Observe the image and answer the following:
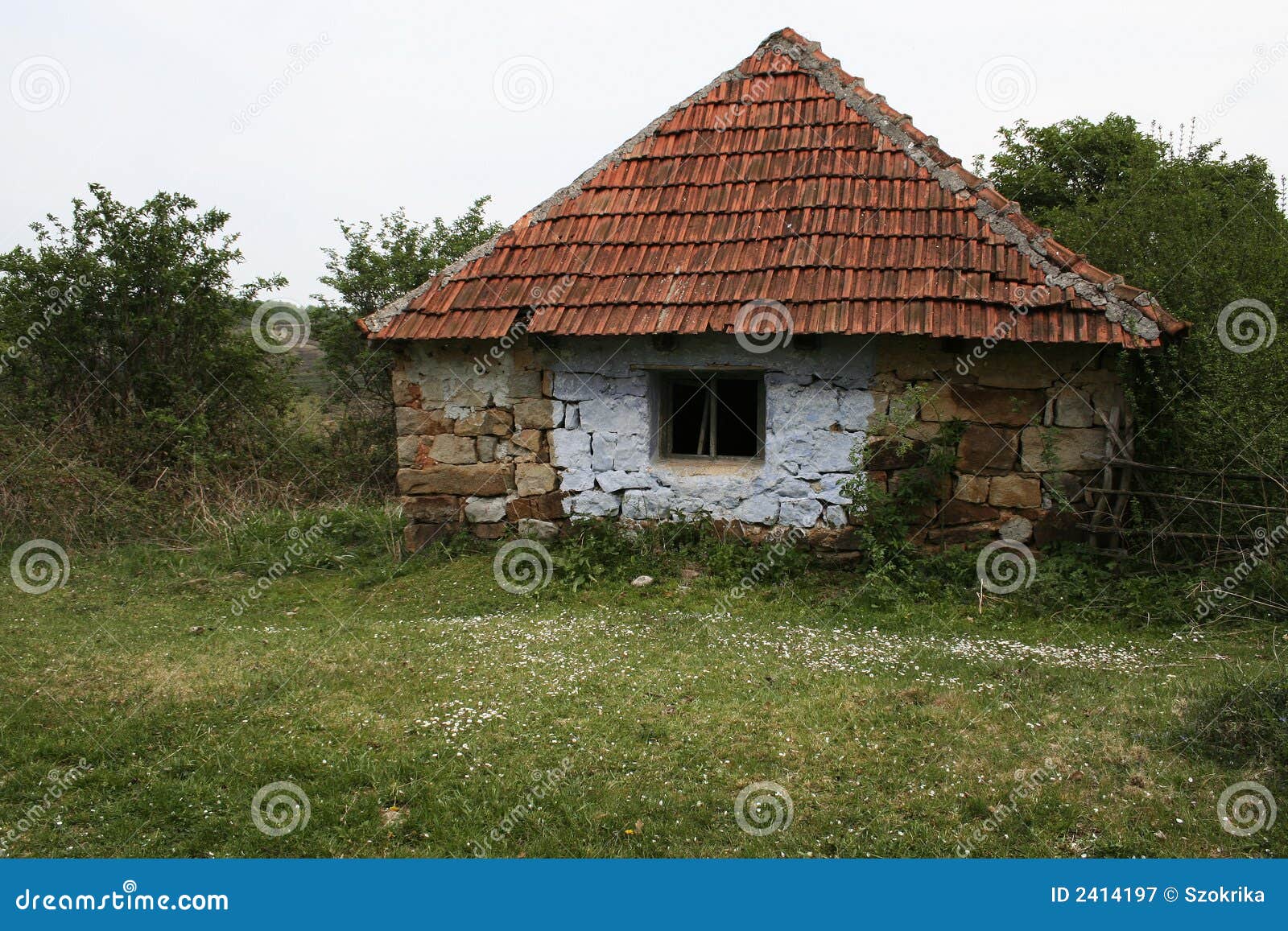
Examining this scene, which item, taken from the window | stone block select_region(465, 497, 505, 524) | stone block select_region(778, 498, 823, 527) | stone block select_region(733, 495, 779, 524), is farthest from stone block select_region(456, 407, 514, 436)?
stone block select_region(778, 498, 823, 527)

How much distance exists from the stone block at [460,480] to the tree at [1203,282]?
5.45m

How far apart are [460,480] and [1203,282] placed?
7048 mm

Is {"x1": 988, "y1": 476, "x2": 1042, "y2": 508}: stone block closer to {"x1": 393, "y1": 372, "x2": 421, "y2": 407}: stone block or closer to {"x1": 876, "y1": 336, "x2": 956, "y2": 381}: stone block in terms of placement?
{"x1": 876, "y1": 336, "x2": 956, "y2": 381}: stone block

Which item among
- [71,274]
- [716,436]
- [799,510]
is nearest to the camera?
[799,510]

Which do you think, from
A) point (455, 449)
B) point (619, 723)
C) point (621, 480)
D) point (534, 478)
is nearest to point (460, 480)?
point (455, 449)

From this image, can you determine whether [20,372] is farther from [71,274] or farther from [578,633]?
[578,633]

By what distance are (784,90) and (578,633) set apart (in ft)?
18.4

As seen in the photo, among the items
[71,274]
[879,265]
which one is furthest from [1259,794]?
[71,274]

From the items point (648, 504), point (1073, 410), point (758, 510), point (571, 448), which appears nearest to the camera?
point (1073, 410)

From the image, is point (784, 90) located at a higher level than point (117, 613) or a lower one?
higher

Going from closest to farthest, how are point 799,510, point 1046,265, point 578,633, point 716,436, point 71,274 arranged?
point 578,633
point 1046,265
point 799,510
point 716,436
point 71,274

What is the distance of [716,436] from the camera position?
861 cm

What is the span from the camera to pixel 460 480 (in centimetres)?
870

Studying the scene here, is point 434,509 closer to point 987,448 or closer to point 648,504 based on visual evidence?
point 648,504
